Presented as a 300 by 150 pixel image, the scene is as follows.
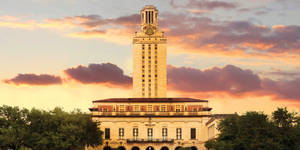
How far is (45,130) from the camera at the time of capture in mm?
150875

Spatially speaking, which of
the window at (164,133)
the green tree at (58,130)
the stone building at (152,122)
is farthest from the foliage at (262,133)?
the window at (164,133)

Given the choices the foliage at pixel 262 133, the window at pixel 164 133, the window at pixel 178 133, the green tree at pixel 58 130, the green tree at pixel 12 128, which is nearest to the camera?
the foliage at pixel 262 133

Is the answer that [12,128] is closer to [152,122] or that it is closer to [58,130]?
[58,130]

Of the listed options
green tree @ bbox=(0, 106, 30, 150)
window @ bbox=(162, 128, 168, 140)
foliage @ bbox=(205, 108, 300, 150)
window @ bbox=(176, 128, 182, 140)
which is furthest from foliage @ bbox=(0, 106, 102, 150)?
foliage @ bbox=(205, 108, 300, 150)

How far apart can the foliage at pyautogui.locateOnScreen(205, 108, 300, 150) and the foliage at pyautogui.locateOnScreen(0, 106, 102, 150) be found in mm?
38956

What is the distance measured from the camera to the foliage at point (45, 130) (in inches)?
5571

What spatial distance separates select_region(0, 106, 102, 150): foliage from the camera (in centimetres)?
14150

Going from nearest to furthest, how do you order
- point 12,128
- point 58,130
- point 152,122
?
point 12,128, point 58,130, point 152,122

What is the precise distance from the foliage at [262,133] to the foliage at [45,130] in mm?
38956

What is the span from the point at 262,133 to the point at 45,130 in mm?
52681

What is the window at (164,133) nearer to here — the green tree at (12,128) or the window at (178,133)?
the window at (178,133)

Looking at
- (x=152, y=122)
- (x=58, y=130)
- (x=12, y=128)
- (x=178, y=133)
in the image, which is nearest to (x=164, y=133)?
(x=178, y=133)

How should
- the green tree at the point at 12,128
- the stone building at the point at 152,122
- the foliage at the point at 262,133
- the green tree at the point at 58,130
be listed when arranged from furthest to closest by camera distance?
1. the stone building at the point at 152,122
2. the green tree at the point at 58,130
3. the green tree at the point at 12,128
4. the foliage at the point at 262,133

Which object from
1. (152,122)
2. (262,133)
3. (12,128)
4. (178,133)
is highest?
(152,122)
